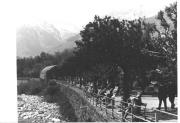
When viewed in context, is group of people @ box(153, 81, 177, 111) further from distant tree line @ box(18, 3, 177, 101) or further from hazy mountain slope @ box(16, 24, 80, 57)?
hazy mountain slope @ box(16, 24, 80, 57)

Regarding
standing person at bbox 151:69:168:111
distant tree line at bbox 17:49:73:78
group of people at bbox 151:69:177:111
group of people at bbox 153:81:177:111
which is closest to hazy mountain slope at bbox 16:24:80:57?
distant tree line at bbox 17:49:73:78

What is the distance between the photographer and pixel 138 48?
471 inches

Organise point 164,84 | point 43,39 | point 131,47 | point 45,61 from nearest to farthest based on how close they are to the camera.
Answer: point 164,84 → point 131,47 → point 43,39 → point 45,61

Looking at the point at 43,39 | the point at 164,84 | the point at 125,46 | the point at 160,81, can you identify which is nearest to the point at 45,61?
the point at 43,39

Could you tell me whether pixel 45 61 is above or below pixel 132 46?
below

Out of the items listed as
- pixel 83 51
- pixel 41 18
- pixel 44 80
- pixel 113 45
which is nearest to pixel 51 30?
pixel 41 18

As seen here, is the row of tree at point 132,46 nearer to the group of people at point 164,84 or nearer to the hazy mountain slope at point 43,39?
the group of people at point 164,84

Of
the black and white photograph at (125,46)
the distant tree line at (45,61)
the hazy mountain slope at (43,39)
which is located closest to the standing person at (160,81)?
the black and white photograph at (125,46)

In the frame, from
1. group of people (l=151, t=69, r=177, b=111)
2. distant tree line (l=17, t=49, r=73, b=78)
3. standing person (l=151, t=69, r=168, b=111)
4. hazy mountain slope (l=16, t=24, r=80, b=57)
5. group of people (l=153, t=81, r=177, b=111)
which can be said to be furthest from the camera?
distant tree line (l=17, t=49, r=73, b=78)

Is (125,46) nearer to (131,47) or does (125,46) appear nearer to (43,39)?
(131,47)

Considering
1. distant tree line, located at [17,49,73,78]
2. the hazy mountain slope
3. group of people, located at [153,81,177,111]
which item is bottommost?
group of people, located at [153,81,177,111]

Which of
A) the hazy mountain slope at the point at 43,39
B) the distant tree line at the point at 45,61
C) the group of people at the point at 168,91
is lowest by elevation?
the group of people at the point at 168,91

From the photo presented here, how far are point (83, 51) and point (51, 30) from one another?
138 inches

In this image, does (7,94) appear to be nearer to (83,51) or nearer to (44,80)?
(83,51)
